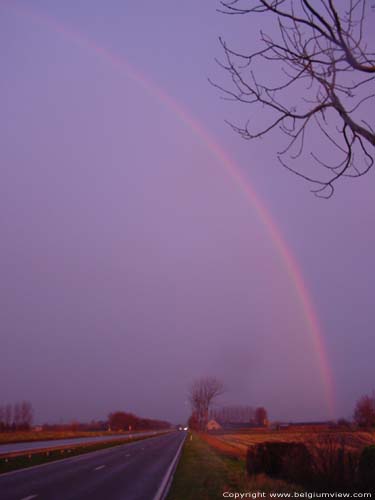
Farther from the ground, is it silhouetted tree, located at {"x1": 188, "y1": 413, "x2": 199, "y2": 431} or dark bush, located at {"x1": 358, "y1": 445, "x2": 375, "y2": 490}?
silhouetted tree, located at {"x1": 188, "y1": 413, "x2": 199, "y2": 431}

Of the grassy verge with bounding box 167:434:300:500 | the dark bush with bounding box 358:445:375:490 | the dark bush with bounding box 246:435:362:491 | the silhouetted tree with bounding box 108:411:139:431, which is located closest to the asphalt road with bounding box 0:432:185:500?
the grassy verge with bounding box 167:434:300:500

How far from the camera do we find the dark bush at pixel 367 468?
12.5 m

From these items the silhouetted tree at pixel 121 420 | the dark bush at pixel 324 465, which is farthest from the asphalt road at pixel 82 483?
the silhouetted tree at pixel 121 420

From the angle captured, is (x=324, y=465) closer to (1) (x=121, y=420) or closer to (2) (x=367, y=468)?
(2) (x=367, y=468)

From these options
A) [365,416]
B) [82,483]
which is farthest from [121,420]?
[82,483]

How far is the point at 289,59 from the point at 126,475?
772 inches

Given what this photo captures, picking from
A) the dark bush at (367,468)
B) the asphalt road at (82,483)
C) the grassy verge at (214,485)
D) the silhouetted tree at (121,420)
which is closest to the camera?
the dark bush at (367,468)

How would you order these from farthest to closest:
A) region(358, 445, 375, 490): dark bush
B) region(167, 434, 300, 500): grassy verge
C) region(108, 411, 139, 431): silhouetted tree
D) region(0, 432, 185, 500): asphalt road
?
region(108, 411, 139, 431): silhouetted tree → region(0, 432, 185, 500): asphalt road → region(167, 434, 300, 500): grassy verge → region(358, 445, 375, 490): dark bush

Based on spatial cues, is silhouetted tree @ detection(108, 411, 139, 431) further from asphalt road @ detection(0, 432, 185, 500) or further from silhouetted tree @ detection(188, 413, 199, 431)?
asphalt road @ detection(0, 432, 185, 500)

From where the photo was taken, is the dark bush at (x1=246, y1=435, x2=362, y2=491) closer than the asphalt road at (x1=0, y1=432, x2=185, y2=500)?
Yes

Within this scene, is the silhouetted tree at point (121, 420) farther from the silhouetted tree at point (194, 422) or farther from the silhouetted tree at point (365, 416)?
the silhouetted tree at point (365, 416)

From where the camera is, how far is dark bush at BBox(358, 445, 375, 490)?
1255cm

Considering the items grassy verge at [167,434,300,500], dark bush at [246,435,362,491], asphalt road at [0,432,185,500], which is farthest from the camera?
asphalt road at [0,432,185,500]

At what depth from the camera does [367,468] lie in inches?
508
